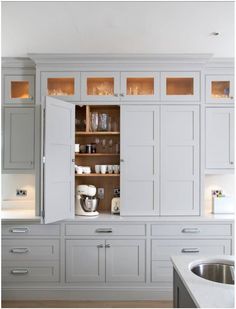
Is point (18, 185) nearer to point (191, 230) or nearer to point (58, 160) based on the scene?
point (58, 160)

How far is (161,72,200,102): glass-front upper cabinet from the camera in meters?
3.68

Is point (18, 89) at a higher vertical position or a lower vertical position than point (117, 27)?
lower

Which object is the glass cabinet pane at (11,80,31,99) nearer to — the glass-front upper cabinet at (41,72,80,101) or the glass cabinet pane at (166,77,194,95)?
the glass-front upper cabinet at (41,72,80,101)

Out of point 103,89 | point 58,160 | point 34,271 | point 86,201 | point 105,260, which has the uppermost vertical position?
point 103,89

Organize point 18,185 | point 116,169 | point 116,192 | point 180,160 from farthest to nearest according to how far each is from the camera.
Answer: point 18,185, point 116,192, point 116,169, point 180,160

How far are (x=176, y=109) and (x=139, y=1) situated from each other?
150 centimetres

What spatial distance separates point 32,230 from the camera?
3.51 meters

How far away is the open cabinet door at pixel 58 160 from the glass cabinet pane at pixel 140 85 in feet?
2.24

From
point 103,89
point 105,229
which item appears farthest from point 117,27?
point 105,229

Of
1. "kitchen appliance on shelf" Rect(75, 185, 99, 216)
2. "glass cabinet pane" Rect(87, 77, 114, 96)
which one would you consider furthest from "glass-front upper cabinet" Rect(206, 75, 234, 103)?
"kitchen appliance on shelf" Rect(75, 185, 99, 216)

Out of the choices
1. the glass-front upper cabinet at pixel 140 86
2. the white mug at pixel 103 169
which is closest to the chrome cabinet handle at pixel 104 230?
the white mug at pixel 103 169

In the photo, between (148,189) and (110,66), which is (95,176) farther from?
(110,66)

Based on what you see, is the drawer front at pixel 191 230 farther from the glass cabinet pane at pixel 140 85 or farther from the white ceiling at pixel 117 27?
the white ceiling at pixel 117 27

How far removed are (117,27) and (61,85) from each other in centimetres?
115
